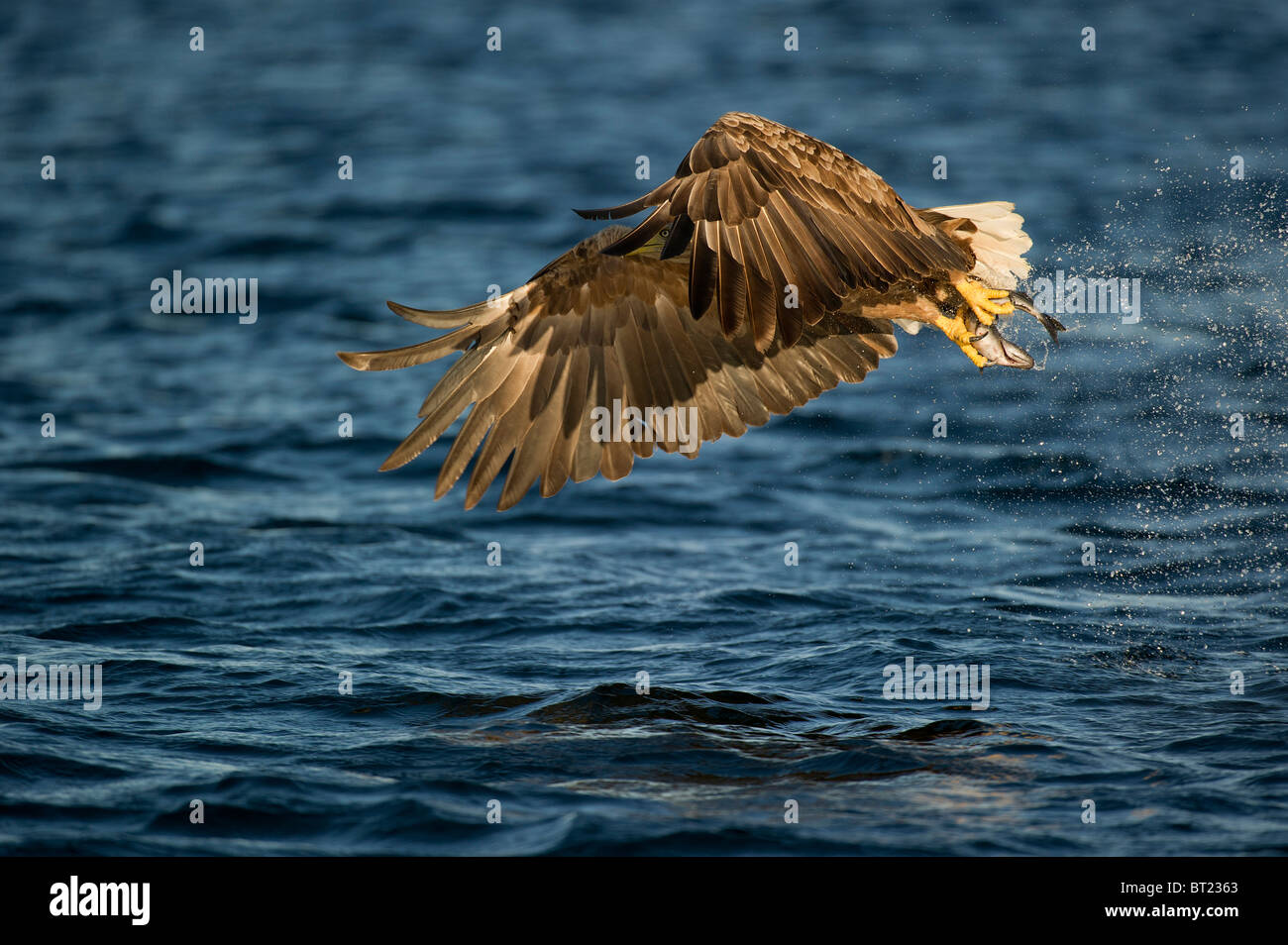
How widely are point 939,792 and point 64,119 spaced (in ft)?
50.9

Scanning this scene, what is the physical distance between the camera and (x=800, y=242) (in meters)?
5.16

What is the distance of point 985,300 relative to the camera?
6.26 metres

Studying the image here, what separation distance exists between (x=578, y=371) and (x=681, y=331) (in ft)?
1.71

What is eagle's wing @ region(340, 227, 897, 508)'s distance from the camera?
6211mm

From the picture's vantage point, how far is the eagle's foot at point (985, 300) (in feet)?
20.5

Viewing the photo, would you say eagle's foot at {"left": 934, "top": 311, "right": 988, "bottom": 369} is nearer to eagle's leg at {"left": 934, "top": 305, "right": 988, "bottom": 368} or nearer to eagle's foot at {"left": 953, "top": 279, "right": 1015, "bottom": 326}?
eagle's leg at {"left": 934, "top": 305, "right": 988, "bottom": 368}

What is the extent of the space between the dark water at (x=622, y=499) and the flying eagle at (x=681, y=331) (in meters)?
1.15

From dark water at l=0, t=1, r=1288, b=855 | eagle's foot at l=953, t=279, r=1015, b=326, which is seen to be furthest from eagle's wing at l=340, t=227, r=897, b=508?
dark water at l=0, t=1, r=1288, b=855

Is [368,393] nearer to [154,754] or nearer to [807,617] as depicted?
[807,617]

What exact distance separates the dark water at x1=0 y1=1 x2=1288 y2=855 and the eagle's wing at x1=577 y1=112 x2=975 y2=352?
5.92 feet

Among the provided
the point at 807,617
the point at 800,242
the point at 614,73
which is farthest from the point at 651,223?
the point at 614,73

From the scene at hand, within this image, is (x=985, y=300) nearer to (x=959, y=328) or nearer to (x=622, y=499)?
(x=959, y=328)

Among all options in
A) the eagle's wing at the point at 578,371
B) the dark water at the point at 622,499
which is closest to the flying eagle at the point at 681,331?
the eagle's wing at the point at 578,371

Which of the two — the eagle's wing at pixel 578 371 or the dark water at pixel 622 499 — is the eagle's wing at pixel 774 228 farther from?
the dark water at pixel 622 499
